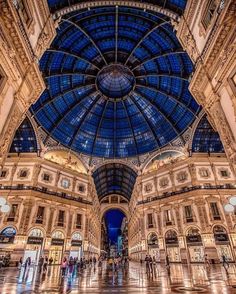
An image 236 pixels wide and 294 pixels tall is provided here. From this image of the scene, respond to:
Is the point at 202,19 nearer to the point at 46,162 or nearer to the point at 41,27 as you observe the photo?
the point at 41,27

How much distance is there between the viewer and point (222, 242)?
28.4m

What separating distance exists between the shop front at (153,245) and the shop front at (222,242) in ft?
33.7

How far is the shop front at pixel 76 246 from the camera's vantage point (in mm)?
34438

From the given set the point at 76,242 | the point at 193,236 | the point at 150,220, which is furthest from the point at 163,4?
the point at 76,242

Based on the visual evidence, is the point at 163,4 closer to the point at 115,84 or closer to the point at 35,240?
the point at 115,84

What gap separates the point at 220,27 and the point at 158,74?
23.6 m

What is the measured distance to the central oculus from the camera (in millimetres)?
34250

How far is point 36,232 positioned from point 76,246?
833 centimetres

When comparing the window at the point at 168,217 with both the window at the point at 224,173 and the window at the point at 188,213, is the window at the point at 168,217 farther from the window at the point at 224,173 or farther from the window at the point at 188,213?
the window at the point at 224,173

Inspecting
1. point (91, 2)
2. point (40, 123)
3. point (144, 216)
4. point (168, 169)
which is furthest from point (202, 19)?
point (144, 216)

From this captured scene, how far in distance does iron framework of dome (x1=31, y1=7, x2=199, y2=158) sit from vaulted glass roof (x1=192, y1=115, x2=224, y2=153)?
2.80m

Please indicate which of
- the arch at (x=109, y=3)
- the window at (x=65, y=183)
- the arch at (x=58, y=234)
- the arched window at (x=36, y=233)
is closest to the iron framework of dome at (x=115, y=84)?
the arch at (x=109, y=3)

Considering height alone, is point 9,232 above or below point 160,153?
below

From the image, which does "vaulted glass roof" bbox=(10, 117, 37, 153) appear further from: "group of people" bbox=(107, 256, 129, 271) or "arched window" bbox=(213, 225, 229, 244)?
"arched window" bbox=(213, 225, 229, 244)
